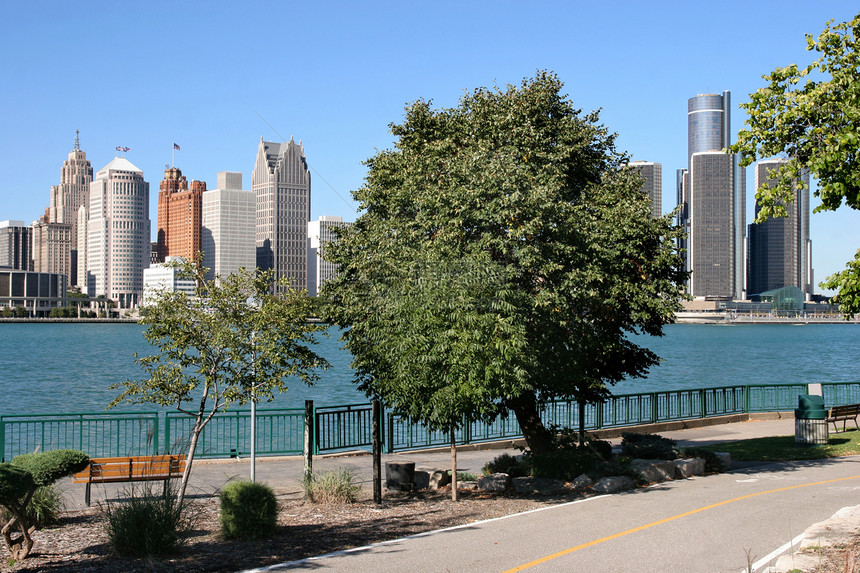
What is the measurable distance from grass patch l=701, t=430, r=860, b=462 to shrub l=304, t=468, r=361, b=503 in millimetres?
10106

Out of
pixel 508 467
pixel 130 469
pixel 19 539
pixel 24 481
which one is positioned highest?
pixel 24 481

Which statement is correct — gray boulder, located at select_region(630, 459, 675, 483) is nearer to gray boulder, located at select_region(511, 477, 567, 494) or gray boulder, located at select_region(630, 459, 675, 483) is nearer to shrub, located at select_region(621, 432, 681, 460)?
shrub, located at select_region(621, 432, 681, 460)

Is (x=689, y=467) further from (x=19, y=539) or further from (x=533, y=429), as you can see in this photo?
(x=19, y=539)

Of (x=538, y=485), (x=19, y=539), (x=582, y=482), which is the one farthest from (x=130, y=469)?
(x=582, y=482)

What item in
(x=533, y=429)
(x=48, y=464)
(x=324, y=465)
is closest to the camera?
(x=48, y=464)

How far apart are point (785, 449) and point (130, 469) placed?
1552cm

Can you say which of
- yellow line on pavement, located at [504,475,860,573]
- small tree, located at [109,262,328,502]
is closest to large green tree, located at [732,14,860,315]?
yellow line on pavement, located at [504,475,860,573]

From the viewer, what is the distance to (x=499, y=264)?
635 inches

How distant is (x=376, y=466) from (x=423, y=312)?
9.05 ft

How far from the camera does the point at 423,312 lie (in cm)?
1460

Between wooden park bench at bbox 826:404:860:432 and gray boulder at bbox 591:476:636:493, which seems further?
wooden park bench at bbox 826:404:860:432

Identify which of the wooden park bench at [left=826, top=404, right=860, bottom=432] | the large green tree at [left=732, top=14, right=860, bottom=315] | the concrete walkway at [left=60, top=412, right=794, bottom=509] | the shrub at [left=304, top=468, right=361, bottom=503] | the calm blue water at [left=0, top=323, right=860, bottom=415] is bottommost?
the calm blue water at [left=0, top=323, right=860, bottom=415]

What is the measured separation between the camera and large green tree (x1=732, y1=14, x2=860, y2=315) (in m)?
→ 11.3

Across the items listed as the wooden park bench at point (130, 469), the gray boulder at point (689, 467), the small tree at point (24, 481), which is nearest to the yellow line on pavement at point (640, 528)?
the gray boulder at point (689, 467)
